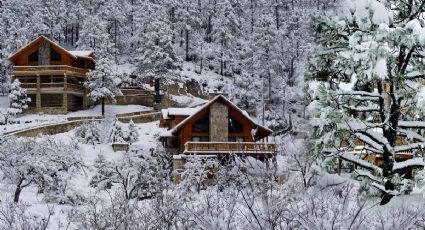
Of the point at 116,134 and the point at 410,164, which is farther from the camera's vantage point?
the point at 116,134

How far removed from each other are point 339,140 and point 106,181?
61.2ft

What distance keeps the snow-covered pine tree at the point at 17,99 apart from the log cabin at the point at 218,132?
2016 cm

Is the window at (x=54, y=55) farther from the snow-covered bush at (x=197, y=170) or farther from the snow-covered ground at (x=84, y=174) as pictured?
the snow-covered bush at (x=197, y=170)

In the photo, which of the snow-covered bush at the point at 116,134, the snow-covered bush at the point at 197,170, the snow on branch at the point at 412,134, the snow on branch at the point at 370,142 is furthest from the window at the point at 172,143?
the snow on branch at the point at 412,134

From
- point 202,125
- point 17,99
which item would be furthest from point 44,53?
point 202,125

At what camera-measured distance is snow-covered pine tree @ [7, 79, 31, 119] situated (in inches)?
2032

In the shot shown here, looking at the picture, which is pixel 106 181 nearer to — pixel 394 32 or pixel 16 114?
pixel 394 32

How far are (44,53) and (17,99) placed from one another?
23.8 feet

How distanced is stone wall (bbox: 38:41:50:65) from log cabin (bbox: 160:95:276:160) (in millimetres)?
24110

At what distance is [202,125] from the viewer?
127ft

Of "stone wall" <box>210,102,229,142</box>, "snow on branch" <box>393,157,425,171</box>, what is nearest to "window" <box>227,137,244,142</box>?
"stone wall" <box>210,102,229,142</box>

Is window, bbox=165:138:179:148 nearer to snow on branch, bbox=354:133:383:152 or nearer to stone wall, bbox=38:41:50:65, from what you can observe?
stone wall, bbox=38:41:50:65

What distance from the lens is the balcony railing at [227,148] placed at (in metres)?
35.1

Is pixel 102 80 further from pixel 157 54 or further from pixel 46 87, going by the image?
pixel 157 54
